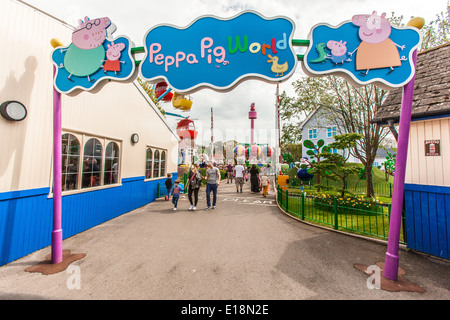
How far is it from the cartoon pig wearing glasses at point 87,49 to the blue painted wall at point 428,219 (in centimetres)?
647

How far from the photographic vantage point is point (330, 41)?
10.1 feet

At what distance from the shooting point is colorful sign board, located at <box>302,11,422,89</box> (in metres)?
2.91

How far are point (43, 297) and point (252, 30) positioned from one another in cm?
495

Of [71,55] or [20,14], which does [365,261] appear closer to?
[71,55]

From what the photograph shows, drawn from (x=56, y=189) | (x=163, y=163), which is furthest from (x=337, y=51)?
(x=163, y=163)

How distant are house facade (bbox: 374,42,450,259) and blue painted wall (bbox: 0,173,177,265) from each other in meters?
7.33

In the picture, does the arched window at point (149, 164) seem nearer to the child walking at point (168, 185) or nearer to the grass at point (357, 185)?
the child walking at point (168, 185)

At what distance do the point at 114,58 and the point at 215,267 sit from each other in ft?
13.1

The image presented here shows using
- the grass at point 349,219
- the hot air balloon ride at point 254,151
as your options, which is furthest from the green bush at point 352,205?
the hot air balloon ride at point 254,151

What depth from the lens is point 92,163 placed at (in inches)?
222

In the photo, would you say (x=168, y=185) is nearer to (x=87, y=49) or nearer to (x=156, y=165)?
(x=156, y=165)

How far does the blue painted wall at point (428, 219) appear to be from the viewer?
142 inches

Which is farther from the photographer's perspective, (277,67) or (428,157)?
(428,157)
